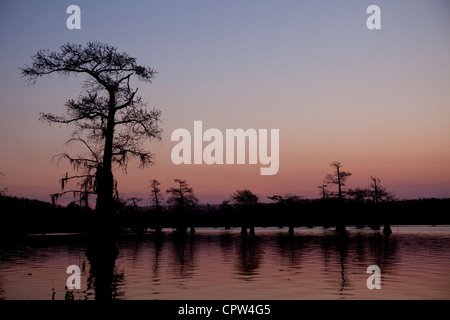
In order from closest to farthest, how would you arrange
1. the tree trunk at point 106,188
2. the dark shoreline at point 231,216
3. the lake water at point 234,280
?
the lake water at point 234,280 → the tree trunk at point 106,188 → the dark shoreline at point 231,216

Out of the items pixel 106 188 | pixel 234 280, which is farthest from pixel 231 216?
pixel 234 280

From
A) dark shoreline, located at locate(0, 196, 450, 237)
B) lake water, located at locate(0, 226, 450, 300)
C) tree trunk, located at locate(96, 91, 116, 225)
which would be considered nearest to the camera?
lake water, located at locate(0, 226, 450, 300)

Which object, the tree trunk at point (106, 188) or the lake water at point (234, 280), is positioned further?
the tree trunk at point (106, 188)

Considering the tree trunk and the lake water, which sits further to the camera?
the tree trunk

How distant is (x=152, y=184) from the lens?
10669 centimetres

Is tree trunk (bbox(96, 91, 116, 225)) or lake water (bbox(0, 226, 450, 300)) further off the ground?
tree trunk (bbox(96, 91, 116, 225))

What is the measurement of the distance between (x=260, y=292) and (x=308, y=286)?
7.13ft

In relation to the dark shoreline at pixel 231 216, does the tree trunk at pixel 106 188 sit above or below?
above

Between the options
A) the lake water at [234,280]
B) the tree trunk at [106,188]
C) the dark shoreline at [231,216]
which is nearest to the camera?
the lake water at [234,280]

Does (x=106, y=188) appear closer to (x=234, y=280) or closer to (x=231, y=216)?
(x=234, y=280)
